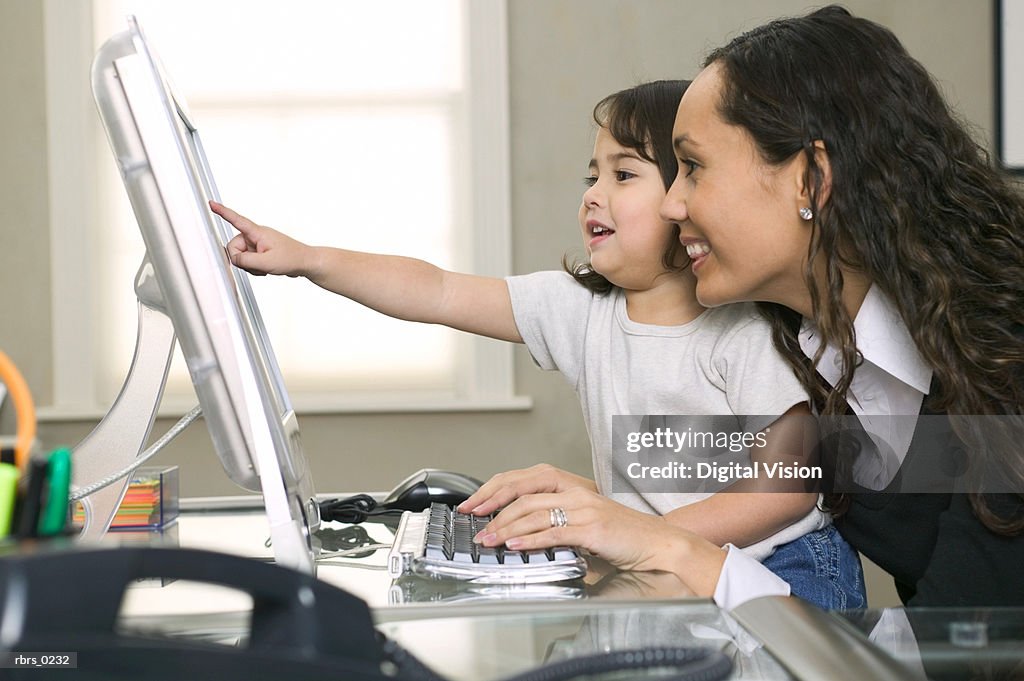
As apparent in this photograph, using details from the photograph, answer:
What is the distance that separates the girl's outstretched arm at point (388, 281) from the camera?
3.20ft

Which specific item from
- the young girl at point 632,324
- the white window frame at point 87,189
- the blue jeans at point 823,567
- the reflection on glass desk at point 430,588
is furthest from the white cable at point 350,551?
the white window frame at point 87,189

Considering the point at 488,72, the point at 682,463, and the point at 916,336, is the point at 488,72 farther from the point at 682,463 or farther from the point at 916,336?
the point at 916,336

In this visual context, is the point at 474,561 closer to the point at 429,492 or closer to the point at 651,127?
the point at 429,492

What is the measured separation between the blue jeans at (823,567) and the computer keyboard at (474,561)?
1.04 ft

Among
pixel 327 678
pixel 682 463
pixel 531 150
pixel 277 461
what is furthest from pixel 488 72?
pixel 327 678

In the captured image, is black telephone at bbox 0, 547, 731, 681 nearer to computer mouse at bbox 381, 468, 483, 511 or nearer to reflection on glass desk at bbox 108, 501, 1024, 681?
reflection on glass desk at bbox 108, 501, 1024, 681

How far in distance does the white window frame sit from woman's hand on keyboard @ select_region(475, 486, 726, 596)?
84.1 inches

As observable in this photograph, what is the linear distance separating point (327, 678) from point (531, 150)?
108 inches

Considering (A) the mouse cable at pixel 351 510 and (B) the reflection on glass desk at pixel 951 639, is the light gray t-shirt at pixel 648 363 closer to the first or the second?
(A) the mouse cable at pixel 351 510

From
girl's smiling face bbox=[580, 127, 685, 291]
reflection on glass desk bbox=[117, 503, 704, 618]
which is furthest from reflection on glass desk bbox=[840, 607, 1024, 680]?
girl's smiling face bbox=[580, 127, 685, 291]

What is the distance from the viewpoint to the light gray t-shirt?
3.51 ft

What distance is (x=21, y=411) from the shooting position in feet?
1.26

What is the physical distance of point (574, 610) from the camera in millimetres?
580

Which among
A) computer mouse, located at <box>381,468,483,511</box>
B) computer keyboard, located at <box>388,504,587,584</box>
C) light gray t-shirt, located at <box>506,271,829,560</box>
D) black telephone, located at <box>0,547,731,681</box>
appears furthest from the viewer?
computer mouse, located at <box>381,468,483,511</box>
